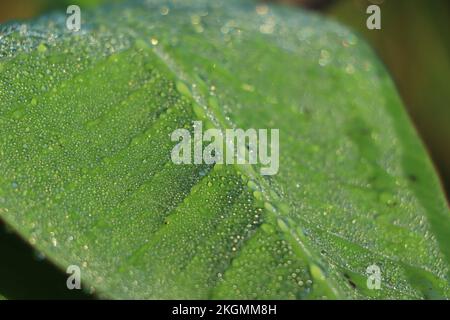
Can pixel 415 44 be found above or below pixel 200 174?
below

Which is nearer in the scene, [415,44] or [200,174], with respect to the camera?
[200,174]

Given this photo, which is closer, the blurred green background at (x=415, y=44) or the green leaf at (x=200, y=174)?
the green leaf at (x=200, y=174)

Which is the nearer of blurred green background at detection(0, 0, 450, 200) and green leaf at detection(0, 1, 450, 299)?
green leaf at detection(0, 1, 450, 299)

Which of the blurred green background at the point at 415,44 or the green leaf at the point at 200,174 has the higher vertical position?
the green leaf at the point at 200,174

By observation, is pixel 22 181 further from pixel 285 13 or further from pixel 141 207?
pixel 285 13

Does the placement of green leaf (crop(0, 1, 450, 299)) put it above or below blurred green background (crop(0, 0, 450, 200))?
above
